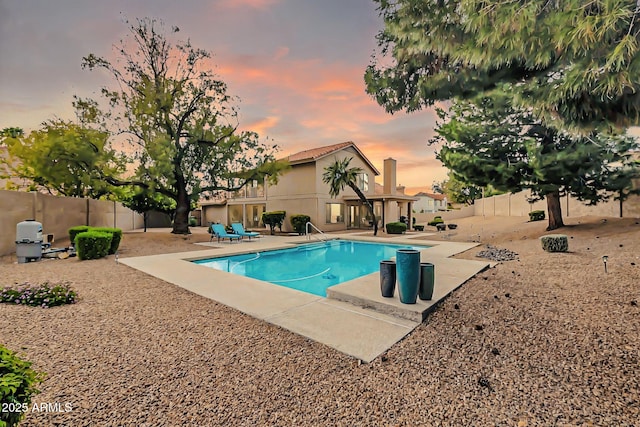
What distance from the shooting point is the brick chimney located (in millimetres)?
21516

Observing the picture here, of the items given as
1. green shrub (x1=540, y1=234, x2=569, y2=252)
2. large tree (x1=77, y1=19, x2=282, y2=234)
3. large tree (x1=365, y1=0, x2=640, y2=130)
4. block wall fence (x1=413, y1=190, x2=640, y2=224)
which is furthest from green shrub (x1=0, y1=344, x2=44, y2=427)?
block wall fence (x1=413, y1=190, x2=640, y2=224)

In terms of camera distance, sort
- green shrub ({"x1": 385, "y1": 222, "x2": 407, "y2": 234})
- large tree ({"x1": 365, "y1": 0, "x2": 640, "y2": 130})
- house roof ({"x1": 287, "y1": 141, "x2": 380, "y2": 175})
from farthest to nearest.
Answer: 1. house roof ({"x1": 287, "y1": 141, "x2": 380, "y2": 175})
2. green shrub ({"x1": 385, "y1": 222, "x2": 407, "y2": 234})
3. large tree ({"x1": 365, "y1": 0, "x2": 640, "y2": 130})

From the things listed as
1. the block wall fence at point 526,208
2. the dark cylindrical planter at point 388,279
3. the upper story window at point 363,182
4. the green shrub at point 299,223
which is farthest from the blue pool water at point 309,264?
the upper story window at point 363,182

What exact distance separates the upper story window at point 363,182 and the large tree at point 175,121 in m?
8.87

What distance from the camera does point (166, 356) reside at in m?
2.98

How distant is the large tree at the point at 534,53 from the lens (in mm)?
3098

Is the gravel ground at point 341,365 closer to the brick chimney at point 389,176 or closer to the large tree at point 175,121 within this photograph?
the large tree at point 175,121

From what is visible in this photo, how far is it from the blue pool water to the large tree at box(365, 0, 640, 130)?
5.29 metres

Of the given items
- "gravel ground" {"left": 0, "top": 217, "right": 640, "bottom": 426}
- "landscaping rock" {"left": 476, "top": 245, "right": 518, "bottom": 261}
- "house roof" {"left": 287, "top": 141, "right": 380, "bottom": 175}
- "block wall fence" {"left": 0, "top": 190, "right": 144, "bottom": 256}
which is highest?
"house roof" {"left": 287, "top": 141, "right": 380, "bottom": 175}

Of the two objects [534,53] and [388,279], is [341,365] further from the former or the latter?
[534,53]

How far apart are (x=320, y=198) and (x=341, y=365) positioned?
17.6 meters

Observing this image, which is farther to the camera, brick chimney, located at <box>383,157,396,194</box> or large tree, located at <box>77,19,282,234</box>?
brick chimney, located at <box>383,157,396,194</box>

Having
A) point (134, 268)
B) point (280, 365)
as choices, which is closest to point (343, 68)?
point (134, 268)

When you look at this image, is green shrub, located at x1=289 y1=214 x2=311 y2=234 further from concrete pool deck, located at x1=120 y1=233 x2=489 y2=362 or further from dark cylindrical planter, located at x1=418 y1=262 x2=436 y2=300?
dark cylindrical planter, located at x1=418 y1=262 x2=436 y2=300
